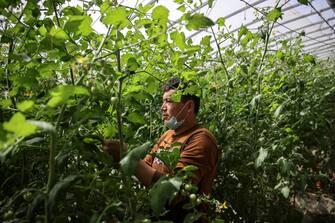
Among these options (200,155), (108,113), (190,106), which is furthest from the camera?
(190,106)

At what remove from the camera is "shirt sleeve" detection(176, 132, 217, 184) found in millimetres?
1725

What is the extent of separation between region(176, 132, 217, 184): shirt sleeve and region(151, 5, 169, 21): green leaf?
86 cm

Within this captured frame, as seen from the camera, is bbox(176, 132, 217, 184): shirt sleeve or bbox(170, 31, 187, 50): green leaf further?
bbox(176, 132, 217, 184): shirt sleeve

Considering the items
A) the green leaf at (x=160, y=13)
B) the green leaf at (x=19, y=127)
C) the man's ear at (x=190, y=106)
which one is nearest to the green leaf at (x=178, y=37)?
the green leaf at (x=160, y=13)

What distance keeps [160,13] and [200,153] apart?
94 centimetres

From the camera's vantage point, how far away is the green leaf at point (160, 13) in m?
0.96

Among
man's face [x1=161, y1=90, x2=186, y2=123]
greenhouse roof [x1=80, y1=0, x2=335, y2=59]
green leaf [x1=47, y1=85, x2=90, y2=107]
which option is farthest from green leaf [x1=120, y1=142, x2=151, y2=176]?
greenhouse roof [x1=80, y1=0, x2=335, y2=59]

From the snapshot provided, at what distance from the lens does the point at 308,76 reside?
3562 millimetres

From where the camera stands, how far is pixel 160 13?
0.96 m

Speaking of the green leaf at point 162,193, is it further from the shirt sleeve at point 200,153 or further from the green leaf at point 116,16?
the shirt sleeve at point 200,153

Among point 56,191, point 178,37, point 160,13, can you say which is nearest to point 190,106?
point 178,37

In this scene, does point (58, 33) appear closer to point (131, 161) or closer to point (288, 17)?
point (131, 161)

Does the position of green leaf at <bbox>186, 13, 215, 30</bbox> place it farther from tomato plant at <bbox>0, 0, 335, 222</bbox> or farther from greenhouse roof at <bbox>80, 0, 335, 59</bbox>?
greenhouse roof at <bbox>80, 0, 335, 59</bbox>

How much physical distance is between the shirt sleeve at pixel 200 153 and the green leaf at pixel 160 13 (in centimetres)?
86
